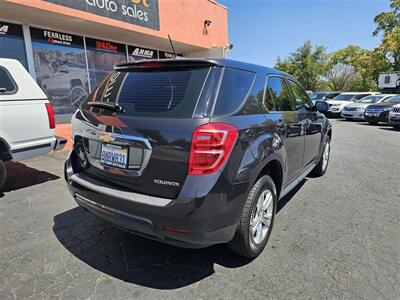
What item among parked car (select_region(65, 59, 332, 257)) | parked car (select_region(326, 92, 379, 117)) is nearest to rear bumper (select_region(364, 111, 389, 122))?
parked car (select_region(326, 92, 379, 117))

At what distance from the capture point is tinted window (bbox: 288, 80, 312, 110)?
4.10 m

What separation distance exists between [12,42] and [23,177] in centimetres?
483

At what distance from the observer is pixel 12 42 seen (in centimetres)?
809

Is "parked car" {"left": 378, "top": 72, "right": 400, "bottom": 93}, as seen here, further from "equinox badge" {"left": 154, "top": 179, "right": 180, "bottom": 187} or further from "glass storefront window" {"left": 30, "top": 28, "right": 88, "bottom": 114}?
"equinox badge" {"left": 154, "top": 179, "right": 180, "bottom": 187}

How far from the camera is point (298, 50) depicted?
4334cm

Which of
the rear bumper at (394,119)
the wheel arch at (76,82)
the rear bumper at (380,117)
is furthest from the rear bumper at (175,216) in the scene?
the rear bumper at (380,117)

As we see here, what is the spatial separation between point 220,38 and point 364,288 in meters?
13.4

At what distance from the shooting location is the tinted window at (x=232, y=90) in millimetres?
2379

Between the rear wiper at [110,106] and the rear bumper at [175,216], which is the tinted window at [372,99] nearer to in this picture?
the rear bumper at [175,216]

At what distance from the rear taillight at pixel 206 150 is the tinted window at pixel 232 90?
0.19m

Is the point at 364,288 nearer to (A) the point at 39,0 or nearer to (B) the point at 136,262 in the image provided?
(B) the point at 136,262

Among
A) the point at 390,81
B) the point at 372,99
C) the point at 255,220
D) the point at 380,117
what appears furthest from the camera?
the point at 390,81

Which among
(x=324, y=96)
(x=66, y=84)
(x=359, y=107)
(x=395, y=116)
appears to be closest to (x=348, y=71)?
(x=324, y=96)

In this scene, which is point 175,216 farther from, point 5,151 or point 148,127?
point 5,151
